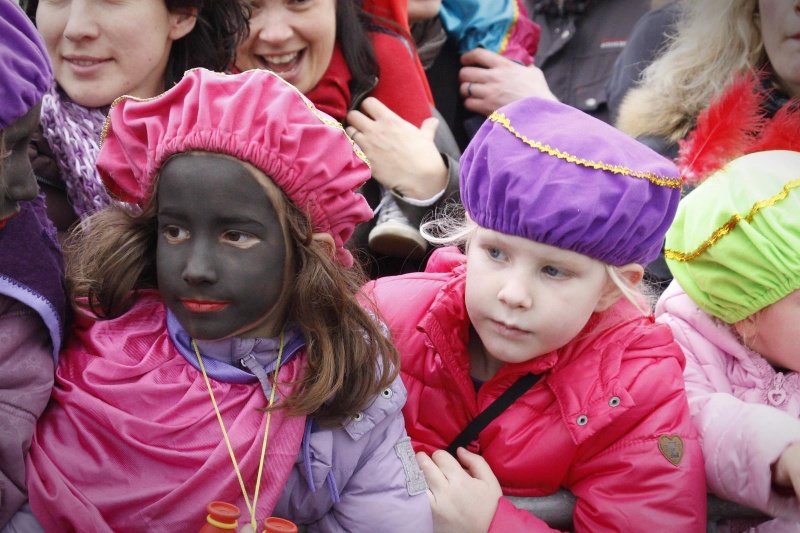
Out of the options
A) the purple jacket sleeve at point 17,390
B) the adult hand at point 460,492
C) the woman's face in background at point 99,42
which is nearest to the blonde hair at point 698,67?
the adult hand at point 460,492

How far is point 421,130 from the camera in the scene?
3406 millimetres

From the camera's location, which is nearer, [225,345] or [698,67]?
[225,345]

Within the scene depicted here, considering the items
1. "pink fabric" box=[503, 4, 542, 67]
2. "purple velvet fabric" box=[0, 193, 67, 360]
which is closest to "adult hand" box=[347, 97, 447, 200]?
"pink fabric" box=[503, 4, 542, 67]

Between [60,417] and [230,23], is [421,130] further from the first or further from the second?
[60,417]

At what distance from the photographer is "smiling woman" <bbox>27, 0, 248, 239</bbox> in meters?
2.48

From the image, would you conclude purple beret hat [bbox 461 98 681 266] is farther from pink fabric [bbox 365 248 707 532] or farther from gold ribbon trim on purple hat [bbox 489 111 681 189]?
pink fabric [bbox 365 248 707 532]

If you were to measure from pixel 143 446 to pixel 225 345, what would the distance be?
29 centimetres

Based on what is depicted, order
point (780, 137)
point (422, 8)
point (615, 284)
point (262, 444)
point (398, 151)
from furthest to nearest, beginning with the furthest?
point (422, 8) < point (398, 151) < point (780, 137) < point (615, 284) < point (262, 444)

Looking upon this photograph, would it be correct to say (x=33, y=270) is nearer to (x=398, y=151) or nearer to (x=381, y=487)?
(x=381, y=487)

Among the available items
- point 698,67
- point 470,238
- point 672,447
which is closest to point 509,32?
point 698,67

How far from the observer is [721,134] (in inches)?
101

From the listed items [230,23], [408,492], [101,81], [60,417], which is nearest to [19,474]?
[60,417]

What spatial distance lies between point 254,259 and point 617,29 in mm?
3177

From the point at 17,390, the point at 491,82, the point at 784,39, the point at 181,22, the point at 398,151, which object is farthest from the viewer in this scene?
the point at 491,82
